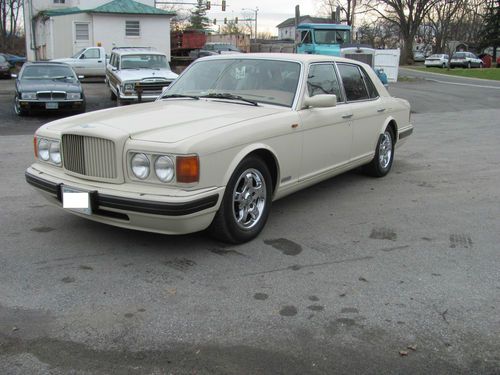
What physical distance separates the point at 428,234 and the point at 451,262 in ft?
2.38

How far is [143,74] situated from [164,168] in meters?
11.0

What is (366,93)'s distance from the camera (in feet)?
21.9

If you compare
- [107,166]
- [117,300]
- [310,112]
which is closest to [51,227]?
[107,166]

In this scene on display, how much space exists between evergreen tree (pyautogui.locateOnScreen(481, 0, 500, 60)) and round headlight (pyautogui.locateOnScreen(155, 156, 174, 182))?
64095 millimetres

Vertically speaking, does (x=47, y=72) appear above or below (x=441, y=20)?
below

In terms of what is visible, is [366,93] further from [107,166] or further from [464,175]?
→ [107,166]

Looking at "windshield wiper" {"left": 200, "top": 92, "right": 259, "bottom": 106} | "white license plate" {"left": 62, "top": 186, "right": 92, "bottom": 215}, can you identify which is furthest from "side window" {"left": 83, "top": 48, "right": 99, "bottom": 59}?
"white license plate" {"left": 62, "top": 186, "right": 92, "bottom": 215}

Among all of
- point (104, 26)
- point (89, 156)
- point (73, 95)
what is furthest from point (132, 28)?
point (89, 156)

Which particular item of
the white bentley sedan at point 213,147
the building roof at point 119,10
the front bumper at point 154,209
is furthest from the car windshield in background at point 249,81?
the building roof at point 119,10

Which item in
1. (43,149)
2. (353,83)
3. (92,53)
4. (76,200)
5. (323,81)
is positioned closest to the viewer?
(76,200)

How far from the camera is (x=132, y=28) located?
31078 mm

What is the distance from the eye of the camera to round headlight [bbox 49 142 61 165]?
4.59 meters

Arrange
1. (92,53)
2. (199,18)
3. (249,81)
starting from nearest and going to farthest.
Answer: (249,81) → (92,53) → (199,18)

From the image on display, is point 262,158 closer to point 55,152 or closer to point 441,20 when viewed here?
point 55,152
